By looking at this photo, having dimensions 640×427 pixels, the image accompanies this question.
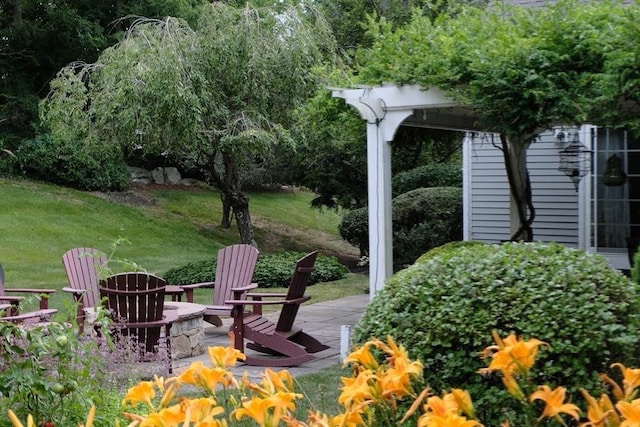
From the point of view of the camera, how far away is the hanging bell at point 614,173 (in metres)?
9.09

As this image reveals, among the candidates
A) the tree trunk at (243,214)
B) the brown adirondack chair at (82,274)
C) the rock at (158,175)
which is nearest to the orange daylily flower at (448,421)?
the brown adirondack chair at (82,274)

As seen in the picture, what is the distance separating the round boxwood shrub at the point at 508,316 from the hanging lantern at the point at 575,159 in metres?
4.95

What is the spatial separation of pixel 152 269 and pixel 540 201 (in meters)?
7.71

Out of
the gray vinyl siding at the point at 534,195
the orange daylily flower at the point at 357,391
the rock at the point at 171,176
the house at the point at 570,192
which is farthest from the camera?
the rock at the point at 171,176

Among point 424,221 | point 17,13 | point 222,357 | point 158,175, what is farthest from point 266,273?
point 17,13

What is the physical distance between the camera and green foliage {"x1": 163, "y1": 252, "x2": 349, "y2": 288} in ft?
41.2

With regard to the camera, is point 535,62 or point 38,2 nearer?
point 535,62

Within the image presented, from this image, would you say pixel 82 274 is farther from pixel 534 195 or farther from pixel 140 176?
pixel 140 176

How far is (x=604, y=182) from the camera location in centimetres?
927

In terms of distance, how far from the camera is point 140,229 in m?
18.8

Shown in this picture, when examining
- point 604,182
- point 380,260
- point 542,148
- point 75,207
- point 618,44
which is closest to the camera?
point 618,44

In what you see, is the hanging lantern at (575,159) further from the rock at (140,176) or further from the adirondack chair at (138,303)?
the rock at (140,176)

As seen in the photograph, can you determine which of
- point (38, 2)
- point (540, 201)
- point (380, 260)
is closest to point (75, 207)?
point (38, 2)

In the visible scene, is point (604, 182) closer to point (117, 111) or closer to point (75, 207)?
point (117, 111)
